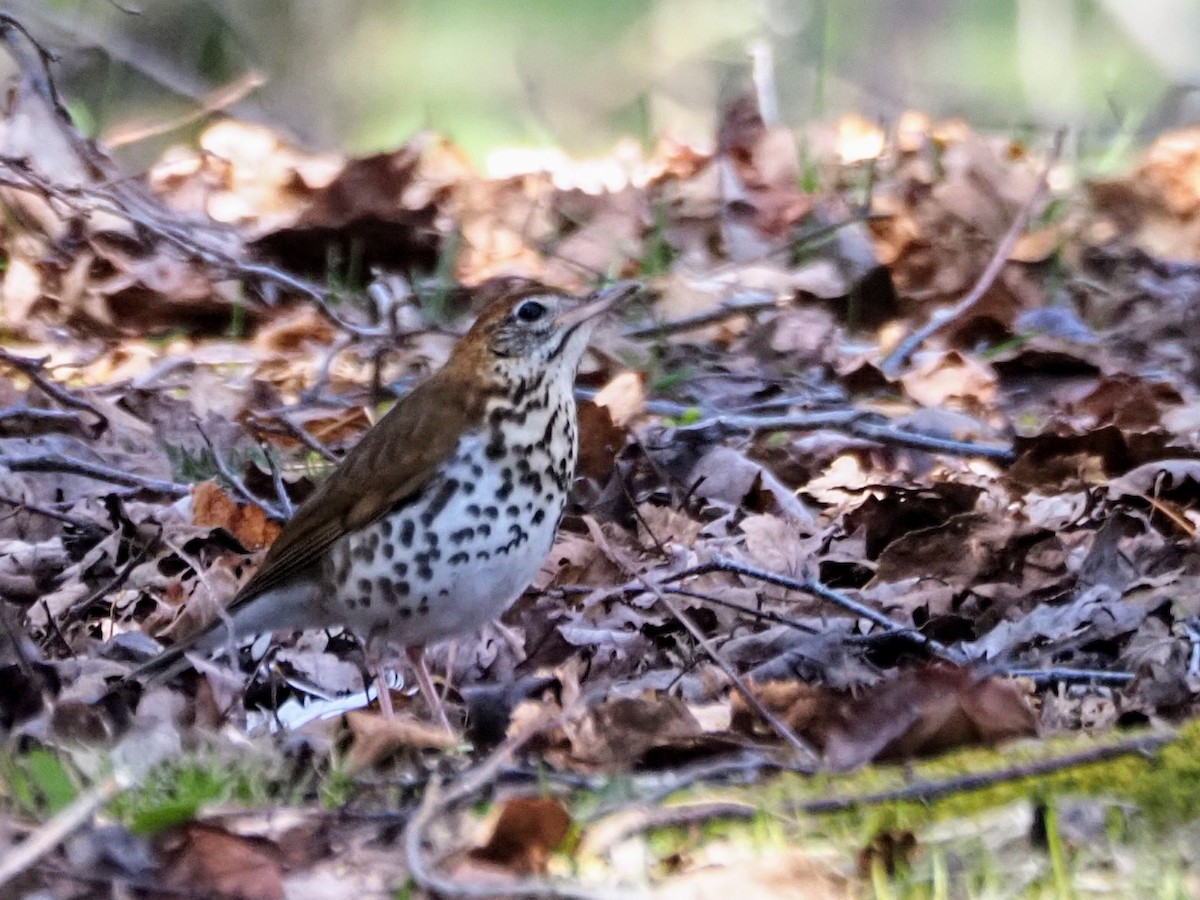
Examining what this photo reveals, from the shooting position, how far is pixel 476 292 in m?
6.99

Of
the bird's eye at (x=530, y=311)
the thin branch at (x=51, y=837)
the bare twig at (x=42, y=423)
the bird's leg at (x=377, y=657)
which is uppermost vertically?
the bird's eye at (x=530, y=311)

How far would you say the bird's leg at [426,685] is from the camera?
3.99m

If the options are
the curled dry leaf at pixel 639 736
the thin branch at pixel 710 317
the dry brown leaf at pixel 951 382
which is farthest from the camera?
the thin branch at pixel 710 317

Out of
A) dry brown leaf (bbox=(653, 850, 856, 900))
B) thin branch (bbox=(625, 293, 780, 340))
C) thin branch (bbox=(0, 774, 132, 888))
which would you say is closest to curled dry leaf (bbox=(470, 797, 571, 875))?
dry brown leaf (bbox=(653, 850, 856, 900))

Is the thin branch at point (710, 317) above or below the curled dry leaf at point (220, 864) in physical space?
below

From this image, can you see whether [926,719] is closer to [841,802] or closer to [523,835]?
[841,802]

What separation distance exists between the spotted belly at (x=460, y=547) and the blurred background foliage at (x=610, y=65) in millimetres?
4983

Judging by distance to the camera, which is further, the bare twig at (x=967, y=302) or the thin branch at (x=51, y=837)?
the bare twig at (x=967, y=302)

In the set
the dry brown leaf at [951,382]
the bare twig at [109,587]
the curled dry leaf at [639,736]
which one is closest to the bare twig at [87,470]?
the bare twig at [109,587]

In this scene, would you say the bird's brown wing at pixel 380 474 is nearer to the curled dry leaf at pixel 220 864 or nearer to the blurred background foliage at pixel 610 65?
the curled dry leaf at pixel 220 864

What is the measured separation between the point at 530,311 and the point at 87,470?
4.88 feet

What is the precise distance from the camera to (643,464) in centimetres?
549

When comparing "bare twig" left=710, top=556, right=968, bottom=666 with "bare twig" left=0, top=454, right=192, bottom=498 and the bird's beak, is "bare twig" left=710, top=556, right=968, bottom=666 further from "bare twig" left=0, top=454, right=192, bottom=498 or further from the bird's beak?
"bare twig" left=0, top=454, right=192, bottom=498

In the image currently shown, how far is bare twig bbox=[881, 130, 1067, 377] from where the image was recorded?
6.30 meters
